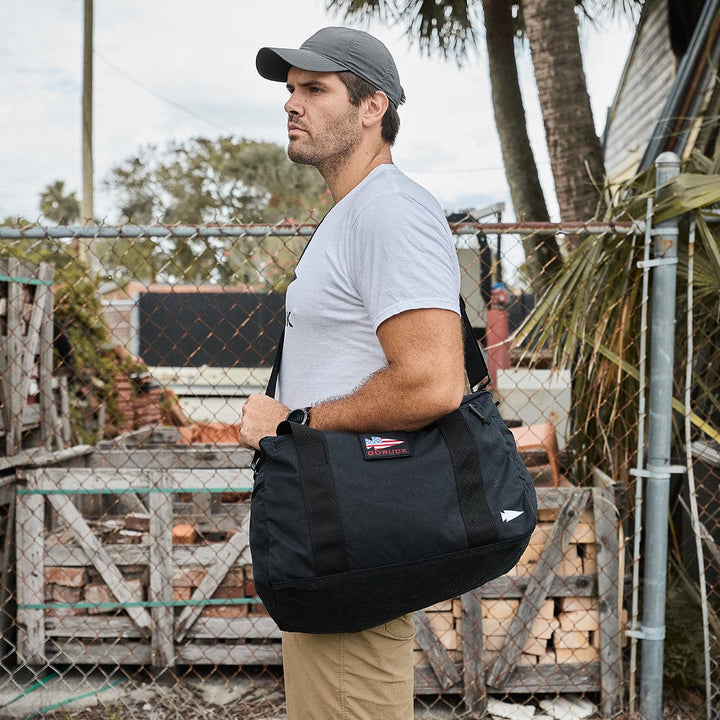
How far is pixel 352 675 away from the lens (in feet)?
5.20

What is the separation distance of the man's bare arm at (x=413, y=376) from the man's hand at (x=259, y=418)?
0.62ft

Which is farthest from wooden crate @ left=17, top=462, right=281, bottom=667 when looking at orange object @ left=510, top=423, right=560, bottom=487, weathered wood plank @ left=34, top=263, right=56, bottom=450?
orange object @ left=510, top=423, right=560, bottom=487

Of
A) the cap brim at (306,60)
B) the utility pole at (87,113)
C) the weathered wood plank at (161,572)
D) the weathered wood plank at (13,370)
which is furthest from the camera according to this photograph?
the utility pole at (87,113)

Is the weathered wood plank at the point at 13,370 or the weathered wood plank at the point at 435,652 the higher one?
the weathered wood plank at the point at 13,370

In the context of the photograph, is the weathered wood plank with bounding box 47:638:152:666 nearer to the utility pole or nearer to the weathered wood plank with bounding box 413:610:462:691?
the weathered wood plank with bounding box 413:610:462:691

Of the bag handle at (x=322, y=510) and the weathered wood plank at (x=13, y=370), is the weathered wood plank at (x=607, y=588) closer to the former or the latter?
the bag handle at (x=322, y=510)

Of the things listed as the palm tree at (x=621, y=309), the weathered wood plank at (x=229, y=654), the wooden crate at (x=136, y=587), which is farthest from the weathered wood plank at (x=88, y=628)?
the palm tree at (x=621, y=309)

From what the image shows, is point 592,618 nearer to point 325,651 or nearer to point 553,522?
point 553,522

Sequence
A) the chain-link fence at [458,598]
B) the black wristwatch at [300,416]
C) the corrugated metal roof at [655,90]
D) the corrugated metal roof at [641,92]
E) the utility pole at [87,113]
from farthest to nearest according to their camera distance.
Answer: the utility pole at [87,113], the corrugated metal roof at [641,92], the corrugated metal roof at [655,90], the chain-link fence at [458,598], the black wristwatch at [300,416]

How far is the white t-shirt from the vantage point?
1.42 m

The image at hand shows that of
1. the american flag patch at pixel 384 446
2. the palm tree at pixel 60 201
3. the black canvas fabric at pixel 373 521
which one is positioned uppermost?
the palm tree at pixel 60 201

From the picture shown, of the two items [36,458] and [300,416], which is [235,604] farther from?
[300,416]

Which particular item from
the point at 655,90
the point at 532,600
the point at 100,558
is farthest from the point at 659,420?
the point at 655,90

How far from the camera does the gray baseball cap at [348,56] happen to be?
64.7 inches
